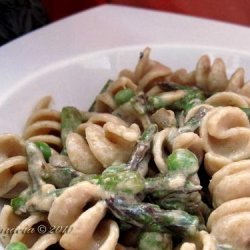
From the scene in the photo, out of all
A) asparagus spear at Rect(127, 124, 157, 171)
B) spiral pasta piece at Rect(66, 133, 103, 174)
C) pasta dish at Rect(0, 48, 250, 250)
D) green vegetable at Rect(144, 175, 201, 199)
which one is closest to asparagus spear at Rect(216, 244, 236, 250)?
pasta dish at Rect(0, 48, 250, 250)

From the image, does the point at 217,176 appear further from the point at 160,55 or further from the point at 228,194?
the point at 160,55

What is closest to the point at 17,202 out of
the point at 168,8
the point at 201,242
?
the point at 201,242

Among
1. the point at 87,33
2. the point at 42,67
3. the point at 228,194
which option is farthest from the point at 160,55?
the point at 228,194

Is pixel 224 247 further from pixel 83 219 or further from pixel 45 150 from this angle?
pixel 45 150

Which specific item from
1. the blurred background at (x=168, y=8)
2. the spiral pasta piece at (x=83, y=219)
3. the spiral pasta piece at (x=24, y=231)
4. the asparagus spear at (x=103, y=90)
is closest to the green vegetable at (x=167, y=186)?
the spiral pasta piece at (x=83, y=219)

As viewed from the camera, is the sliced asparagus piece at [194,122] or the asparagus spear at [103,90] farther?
the asparagus spear at [103,90]

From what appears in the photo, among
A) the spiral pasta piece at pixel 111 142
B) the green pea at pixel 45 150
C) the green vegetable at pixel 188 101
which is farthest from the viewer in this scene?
the green vegetable at pixel 188 101

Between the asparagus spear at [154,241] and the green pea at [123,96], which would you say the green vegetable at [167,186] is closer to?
the asparagus spear at [154,241]
